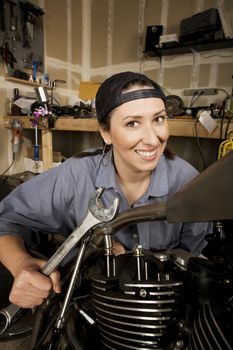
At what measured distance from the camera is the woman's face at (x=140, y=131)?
77 centimetres

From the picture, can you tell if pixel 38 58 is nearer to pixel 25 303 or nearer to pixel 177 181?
pixel 177 181

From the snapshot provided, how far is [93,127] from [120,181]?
2.75 feet

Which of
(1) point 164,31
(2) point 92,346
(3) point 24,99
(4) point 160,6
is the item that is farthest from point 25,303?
(4) point 160,6

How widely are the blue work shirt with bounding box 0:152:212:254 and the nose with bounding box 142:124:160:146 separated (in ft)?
0.48

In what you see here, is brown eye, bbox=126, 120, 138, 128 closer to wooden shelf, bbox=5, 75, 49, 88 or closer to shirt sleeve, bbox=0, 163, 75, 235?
shirt sleeve, bbox=0, 163, 75, 235

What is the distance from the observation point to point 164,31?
2.28 m

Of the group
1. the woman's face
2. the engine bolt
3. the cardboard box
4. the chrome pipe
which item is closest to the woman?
the woman's face

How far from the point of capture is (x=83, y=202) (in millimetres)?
873

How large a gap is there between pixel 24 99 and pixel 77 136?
105cm

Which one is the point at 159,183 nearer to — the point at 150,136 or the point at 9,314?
the point at 150,136

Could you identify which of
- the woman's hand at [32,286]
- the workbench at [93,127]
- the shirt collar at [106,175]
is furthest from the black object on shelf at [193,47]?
the woman's hand at [32,286]

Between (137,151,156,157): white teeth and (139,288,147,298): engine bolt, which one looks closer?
(139,288,147,298): engine bolt

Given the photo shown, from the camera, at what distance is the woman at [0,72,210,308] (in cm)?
78

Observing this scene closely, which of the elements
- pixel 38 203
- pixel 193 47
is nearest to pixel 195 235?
pixel 38 203
